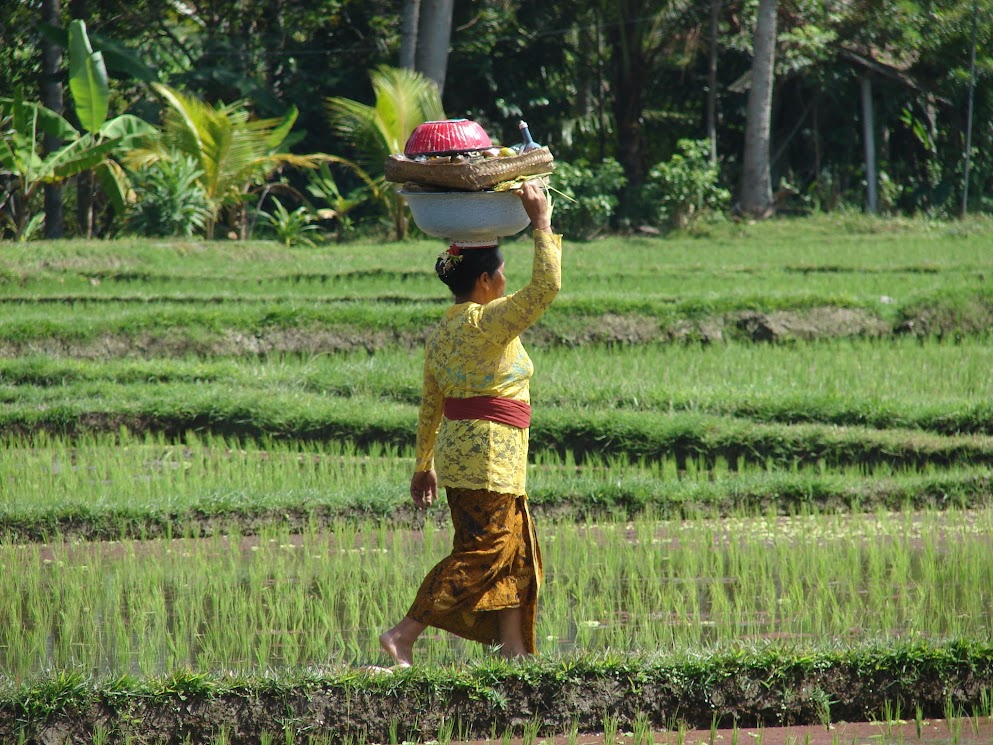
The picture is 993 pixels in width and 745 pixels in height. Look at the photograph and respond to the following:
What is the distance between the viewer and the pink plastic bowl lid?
9.99 feet

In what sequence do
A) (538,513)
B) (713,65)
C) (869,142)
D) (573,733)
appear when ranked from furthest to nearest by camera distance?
(713,65)
(869,142)
(538,513)
(573,733)

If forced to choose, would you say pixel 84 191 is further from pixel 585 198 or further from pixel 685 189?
pixel 685 189

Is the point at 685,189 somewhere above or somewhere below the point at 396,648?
above

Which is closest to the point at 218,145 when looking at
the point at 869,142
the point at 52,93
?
the point at 52,93

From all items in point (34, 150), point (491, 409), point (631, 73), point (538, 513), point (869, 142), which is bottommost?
point (538, 513)

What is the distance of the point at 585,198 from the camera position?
54.3 feet

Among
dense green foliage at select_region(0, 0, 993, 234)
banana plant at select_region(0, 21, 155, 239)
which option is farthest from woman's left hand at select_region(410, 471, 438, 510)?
dense green foliage at select_region(0, 0, 993, 234)

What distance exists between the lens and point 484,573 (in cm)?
305

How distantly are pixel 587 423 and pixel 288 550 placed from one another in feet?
7.19

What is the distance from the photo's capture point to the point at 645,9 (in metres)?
17.6

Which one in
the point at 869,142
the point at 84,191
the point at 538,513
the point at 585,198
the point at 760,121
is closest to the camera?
the point at 538,513

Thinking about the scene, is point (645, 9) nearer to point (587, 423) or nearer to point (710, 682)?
point (587, 423)

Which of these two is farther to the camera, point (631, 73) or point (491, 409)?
point (631, 73)

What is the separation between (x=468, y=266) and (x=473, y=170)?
306 millimetres
